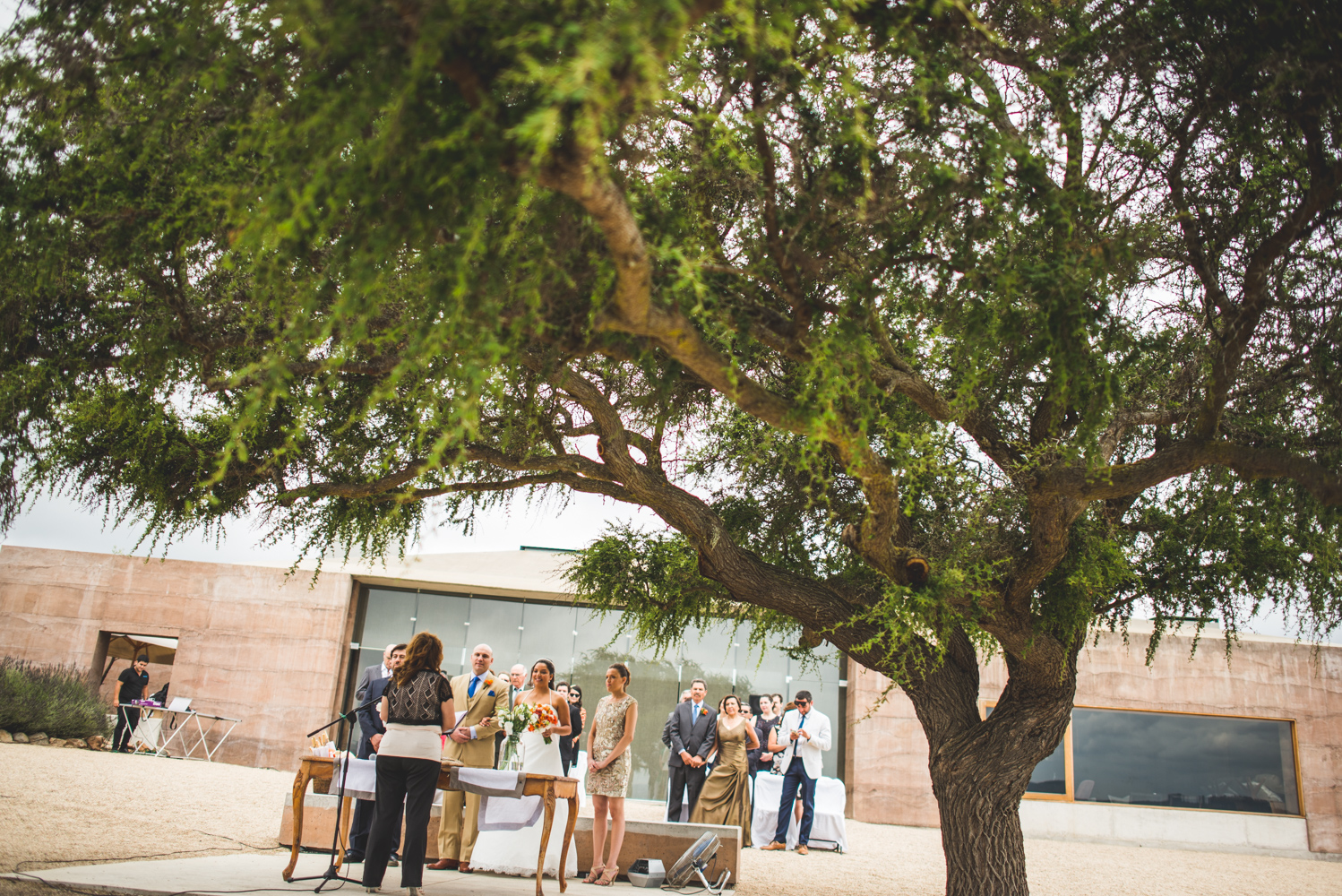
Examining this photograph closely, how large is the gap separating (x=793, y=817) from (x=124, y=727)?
1418 cm

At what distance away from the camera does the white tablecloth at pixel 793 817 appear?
13.4 meters

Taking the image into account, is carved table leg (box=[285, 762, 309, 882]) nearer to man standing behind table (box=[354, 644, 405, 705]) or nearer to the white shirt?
man standing behind table (box=[354, 644, 405, 705])

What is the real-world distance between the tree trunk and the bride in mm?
3272

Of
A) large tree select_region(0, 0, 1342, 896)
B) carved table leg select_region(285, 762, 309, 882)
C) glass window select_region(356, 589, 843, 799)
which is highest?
large tree select_region(0, 0, 1342, 896)

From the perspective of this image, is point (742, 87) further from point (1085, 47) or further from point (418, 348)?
point (418, 348)

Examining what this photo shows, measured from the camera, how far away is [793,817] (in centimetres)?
1357

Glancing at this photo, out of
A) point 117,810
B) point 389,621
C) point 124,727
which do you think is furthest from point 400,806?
point 389,621

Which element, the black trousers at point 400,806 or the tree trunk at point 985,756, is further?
the tree trunk at point 985,756

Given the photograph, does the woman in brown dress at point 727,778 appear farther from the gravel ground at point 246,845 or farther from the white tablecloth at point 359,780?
the white tablecloth at point 359,780

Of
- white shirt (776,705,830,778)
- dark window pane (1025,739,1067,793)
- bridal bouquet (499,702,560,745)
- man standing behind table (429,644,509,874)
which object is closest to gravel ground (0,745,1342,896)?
white shirt (776,705,830,778)

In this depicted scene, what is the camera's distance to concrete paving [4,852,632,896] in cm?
562

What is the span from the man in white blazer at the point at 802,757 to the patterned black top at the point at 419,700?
6777mm

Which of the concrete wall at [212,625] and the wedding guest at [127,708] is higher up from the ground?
the concrete wall at [212,625]

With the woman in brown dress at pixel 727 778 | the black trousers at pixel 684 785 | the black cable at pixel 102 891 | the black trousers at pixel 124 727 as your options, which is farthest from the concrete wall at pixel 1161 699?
the black cable at pixel 102 891
